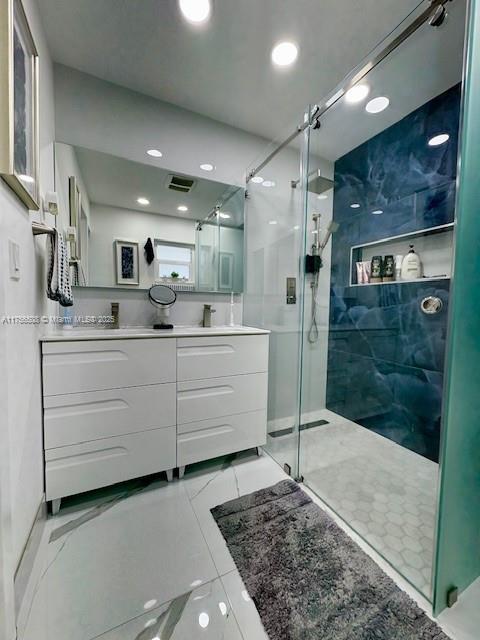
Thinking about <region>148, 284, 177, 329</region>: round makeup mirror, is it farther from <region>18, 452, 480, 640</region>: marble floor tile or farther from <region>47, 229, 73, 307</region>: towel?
<region>18, 452, 480, 640</region>: marble floor tile

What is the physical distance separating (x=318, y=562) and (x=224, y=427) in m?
0.81

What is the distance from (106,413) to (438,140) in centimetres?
270

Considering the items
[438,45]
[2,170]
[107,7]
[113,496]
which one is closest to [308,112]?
[438,45]

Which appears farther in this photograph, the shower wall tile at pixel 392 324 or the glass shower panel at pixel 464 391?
the shower wall tile at pixel 392 324

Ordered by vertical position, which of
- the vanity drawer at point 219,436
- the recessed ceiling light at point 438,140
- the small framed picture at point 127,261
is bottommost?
the vanity drawer at point 219,436

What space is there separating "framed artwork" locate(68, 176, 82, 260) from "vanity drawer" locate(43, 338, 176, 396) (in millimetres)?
709

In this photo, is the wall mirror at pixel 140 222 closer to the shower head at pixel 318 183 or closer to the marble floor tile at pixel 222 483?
the shower head at pixel 318 183

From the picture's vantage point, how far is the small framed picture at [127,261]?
1788 mm

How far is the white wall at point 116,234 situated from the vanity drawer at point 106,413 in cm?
79

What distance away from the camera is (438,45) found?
52.9 inches

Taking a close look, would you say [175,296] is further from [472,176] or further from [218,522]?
[472,176]

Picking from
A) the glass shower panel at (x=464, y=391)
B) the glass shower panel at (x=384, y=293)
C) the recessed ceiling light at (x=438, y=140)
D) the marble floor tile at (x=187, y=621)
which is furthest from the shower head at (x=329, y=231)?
the marble floor tile at (x=187, y=621)

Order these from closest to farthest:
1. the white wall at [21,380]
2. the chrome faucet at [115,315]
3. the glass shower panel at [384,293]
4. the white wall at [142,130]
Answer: the white wall at [21,380] → the glass shower panel at [384,293] → the white wall at [142,130] → the chrome faucet at [115,315]

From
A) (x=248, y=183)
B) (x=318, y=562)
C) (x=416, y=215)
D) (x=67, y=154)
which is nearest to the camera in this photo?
(x=318, y=562)
